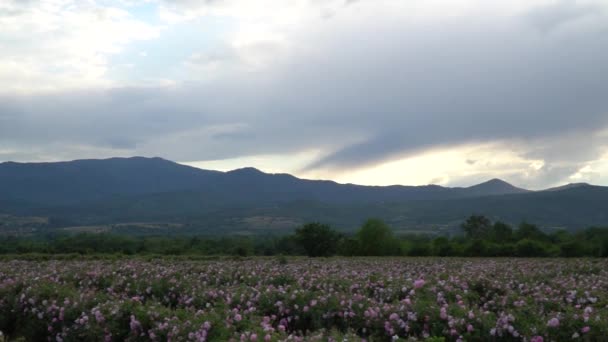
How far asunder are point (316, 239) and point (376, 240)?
43.7 ft

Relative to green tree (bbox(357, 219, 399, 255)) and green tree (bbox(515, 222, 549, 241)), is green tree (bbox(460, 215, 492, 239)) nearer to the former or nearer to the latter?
green tree (bbox(515, 222, 549, 241))

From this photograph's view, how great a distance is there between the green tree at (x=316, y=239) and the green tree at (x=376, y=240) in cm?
1002

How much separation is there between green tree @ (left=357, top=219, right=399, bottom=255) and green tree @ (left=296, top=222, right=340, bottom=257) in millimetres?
10025

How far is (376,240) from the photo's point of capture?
79062mm

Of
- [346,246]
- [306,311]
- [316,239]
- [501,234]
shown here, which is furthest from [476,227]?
[306,311]

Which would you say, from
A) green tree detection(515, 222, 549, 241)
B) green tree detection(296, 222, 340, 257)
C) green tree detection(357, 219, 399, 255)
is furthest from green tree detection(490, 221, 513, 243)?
green tree detection(296, 222, 340, 257)

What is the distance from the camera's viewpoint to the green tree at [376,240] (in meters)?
78.4

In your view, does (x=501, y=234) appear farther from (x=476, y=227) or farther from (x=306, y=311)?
(x=306, y=311)

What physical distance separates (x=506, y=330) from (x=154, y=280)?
10300mm

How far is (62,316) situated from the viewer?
11.9m

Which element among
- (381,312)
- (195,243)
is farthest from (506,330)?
(195,243)

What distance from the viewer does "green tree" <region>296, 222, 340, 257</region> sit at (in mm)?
69312

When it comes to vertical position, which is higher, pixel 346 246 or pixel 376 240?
pixel 376 240

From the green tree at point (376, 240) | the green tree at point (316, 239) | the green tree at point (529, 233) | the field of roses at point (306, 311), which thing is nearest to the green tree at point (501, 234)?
the green tree at point (529, 233)
